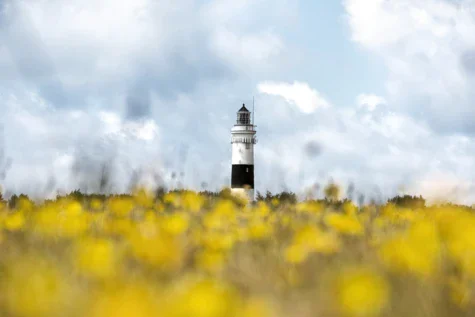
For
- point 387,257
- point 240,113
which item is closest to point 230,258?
point 387,257

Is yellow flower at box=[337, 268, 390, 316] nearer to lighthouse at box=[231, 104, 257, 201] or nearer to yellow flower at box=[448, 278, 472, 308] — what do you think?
yellow flower at box=[448, 278, 472, 308]

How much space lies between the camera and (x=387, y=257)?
2664mm

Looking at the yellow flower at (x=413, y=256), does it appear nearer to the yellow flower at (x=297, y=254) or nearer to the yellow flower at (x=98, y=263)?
the yellow flower at (x=297, y=254)

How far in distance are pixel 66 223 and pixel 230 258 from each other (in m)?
1.56

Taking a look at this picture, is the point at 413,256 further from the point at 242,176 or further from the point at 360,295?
the point at 242,176

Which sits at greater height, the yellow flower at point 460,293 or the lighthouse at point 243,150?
the lighthouse at point 243,150

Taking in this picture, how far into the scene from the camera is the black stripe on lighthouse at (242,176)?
29.8 meters

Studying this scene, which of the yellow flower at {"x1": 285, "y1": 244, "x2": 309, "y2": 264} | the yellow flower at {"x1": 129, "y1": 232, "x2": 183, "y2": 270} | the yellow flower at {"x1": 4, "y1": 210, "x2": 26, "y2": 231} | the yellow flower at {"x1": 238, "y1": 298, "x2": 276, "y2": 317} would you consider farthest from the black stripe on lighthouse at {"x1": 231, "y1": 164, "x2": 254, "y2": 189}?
the yellow flower at {"x1": 238, "y1": 298, "x2": 276, "y2": 317}

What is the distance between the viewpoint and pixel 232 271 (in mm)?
2406

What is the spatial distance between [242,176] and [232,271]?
2771cm

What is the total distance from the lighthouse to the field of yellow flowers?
25742 millimetres

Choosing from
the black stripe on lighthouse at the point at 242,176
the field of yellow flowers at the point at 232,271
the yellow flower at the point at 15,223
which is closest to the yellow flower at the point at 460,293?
the field of yellow flowers at the point at 232,271

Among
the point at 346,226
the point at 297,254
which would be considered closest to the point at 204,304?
the point at 297,254

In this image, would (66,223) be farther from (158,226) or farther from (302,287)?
(302,287)
